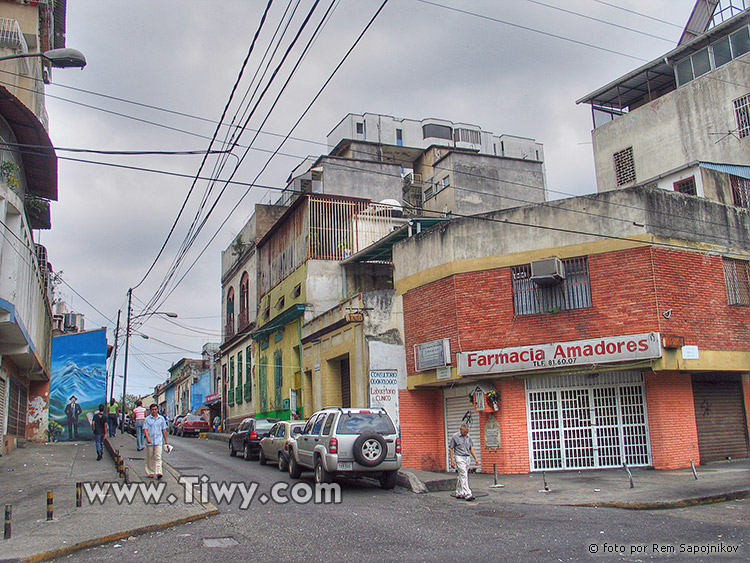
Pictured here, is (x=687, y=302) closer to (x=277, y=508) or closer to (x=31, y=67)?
(x=277, y=508)

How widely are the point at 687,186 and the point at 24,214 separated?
21.2m

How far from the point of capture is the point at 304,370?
2933 centimetres

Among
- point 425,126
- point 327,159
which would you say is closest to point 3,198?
point 327,159

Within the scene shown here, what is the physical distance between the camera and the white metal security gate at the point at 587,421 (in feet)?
58.4

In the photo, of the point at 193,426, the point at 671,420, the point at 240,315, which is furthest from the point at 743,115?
the point at 193,426

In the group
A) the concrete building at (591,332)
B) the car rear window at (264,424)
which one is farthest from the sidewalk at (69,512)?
the concrete building at (591,332)

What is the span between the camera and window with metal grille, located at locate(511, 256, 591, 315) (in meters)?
18.2

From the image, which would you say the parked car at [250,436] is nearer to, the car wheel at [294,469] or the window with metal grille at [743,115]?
the car wheel at [294,469]

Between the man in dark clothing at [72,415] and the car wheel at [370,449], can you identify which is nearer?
the car wheel at [370,449]

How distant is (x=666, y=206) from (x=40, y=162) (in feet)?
64.1

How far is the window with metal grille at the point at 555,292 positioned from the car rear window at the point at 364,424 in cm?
571

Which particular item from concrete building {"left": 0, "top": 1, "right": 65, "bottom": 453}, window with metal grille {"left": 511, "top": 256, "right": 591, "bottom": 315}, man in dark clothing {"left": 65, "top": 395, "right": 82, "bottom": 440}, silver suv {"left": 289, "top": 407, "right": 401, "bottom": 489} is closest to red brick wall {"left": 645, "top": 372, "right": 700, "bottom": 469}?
window with metal grille {"left": 511, "top": 256, "right": 591, "bottom": 315}

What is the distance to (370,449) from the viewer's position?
14.4 meters

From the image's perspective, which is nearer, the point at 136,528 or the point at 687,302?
the point at 136,528
